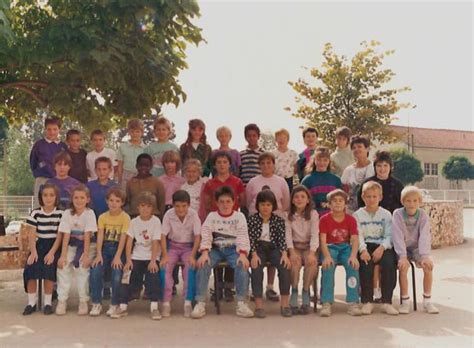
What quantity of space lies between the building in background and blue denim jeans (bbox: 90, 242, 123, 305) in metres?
43.4

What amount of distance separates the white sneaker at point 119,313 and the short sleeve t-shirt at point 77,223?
937 mm

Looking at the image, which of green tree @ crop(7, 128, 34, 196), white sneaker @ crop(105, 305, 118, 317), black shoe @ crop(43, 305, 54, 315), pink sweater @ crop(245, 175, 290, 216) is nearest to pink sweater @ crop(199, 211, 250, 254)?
pink sweater @ crop(245, 175, 290, 216)

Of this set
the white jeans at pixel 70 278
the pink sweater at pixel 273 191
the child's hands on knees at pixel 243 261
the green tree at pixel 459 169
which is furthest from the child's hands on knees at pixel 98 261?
the green tree at pixel 459 169

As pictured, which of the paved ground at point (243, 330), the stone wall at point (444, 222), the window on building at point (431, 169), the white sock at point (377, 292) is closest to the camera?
the paved ground at point (243, 330)

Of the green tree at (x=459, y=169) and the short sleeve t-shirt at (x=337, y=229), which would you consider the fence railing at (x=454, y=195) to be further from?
the short sleeve t-shirt at (x=337, y=229)

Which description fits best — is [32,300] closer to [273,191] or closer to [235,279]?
[235,279]

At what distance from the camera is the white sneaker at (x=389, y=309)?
18.9ft

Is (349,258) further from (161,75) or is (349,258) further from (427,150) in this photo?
(427,150)

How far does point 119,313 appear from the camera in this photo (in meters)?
5.78

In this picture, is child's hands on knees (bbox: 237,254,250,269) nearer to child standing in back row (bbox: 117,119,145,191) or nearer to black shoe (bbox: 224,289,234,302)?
black shoe (bbox: 224,289,234,302)

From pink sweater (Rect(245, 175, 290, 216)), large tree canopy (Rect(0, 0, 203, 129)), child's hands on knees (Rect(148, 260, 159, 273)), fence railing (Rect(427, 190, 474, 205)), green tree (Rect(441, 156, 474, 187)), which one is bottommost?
child's hands on knees (Rect(148, 260, 159, 273))

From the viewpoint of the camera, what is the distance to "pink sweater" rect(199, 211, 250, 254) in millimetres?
5977

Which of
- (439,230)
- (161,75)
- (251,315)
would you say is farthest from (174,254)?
(439,230)

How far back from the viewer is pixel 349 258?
5969 mm
